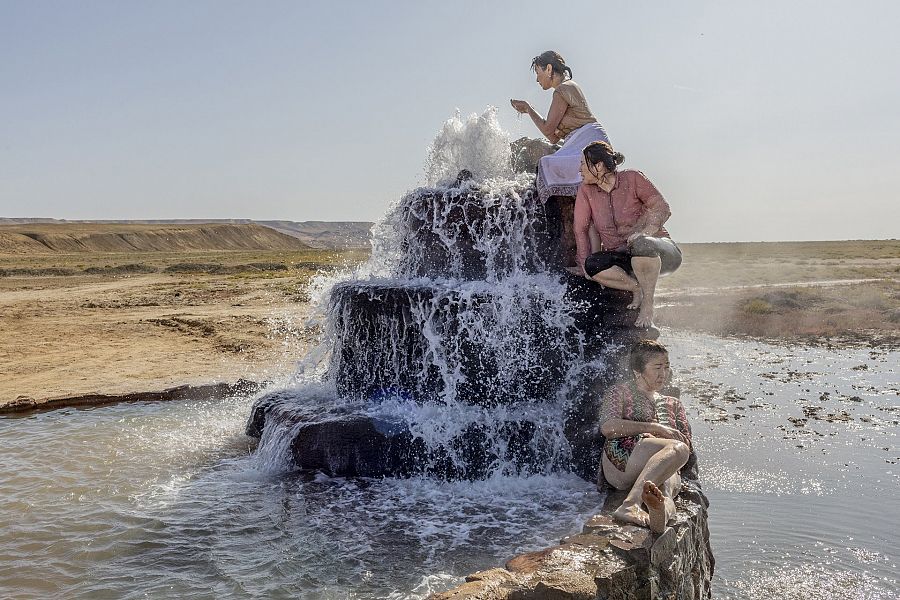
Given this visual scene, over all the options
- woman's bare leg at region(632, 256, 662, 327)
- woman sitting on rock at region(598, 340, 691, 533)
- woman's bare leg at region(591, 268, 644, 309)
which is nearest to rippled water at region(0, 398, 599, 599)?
woman sitting on rock at region(598, 340, 691, 533)

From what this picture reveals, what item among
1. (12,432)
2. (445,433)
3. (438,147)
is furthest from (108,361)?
(445,433)

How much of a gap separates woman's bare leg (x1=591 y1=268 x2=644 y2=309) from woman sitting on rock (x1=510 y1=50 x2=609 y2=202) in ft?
4.30

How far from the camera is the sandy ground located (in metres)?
10.5

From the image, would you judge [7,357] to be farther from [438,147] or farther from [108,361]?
[438,147]

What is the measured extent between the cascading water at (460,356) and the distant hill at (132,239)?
59.3 m

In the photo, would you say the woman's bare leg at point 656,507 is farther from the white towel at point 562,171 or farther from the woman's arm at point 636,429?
the white towel at point 562,171

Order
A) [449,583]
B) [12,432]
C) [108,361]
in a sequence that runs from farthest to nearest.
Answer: [108,361] < [12,432] < [449,583]

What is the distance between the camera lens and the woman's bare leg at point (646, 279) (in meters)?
5.44

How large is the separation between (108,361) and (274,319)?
15.4 ft

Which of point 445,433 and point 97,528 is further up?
point 445,433

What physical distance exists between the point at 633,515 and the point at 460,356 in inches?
115

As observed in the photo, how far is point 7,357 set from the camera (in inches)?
479

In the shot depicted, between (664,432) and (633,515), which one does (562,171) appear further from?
(633,515)

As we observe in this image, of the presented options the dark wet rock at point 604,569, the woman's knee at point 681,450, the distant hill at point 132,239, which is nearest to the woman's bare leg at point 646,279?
the woman's knee at point 681,450
